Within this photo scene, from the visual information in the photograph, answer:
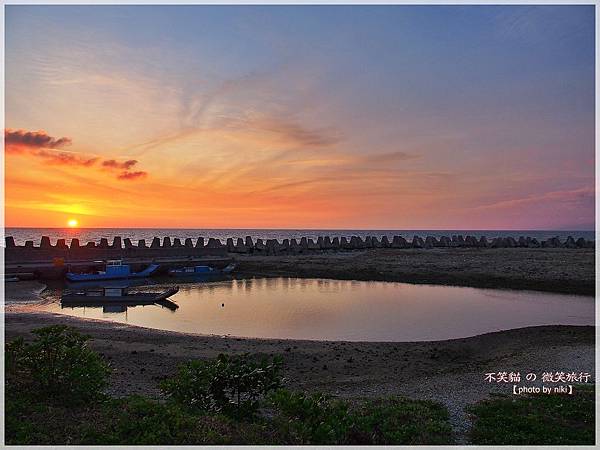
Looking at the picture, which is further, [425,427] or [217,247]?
[217,247]

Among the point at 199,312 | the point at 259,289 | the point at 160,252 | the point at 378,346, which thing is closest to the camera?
the point at 378,346

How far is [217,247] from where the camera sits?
2237 inches

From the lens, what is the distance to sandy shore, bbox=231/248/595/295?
34.9m

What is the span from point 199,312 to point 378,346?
12.3 m

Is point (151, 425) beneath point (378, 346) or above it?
above

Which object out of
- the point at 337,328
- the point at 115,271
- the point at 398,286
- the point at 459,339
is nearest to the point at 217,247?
the point at 115,271

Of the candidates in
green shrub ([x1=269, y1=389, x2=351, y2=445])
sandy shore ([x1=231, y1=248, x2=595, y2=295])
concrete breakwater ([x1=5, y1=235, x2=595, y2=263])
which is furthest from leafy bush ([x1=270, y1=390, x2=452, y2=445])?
concrete breakwater ([x1=5, y1=235, x2=595, y2=263])

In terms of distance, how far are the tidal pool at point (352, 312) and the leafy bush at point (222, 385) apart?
38.8ft

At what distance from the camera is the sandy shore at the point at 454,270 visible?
114 feet

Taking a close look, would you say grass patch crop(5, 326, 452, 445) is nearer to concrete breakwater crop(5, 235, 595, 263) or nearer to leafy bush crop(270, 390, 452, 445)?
leafy bush crop(270, 390, 452, 445)

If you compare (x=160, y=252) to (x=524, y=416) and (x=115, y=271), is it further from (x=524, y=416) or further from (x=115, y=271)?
(x=524, y=416)

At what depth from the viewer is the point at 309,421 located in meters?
6.97

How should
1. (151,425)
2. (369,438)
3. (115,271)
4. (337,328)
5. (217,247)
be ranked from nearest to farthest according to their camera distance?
(151,425), (369,438), (337,328), (115,271), (217,247)

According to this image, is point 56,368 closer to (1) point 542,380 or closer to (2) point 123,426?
(2) point 123,426
